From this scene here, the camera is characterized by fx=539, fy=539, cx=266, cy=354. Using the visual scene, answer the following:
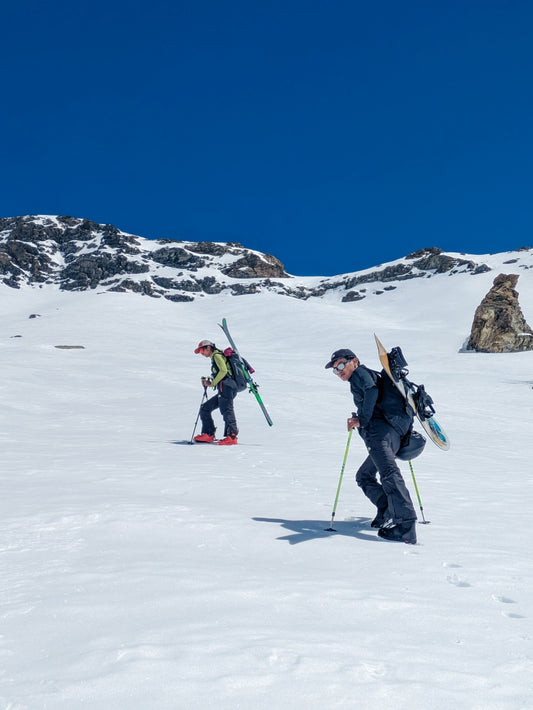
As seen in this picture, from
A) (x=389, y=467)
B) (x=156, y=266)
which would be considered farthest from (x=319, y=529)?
(x=156, y=266)

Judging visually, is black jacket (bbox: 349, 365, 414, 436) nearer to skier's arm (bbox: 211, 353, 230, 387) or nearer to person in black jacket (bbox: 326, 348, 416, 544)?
person in black jacket (bbox: 326, 348, 416, 544)

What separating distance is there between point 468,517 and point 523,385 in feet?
64.0

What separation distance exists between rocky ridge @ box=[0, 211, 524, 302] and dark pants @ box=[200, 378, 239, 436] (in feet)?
277

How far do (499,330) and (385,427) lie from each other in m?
36.5

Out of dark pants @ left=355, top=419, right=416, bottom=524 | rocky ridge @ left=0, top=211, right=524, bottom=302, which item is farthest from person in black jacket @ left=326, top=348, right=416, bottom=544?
rocky ridge @ left=0, top=211, right=524, bottom=302

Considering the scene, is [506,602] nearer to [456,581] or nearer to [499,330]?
[456,581]

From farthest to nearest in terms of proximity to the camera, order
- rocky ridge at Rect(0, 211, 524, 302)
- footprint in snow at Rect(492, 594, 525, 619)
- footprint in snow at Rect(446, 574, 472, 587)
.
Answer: rocky ridge at Rect(0, 211, 524, 302) < footprint in snow at Rect(446, 574, 472, 587) < footprint in snow at Rect(492, 594, 525, 619)

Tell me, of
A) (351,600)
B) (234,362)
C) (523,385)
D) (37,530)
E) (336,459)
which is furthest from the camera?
(523,385)

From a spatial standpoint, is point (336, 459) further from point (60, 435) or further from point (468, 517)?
point (60, 435)

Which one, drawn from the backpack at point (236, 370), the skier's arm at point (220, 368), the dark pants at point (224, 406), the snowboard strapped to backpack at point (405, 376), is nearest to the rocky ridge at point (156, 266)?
the dark pants at point (224, 406)

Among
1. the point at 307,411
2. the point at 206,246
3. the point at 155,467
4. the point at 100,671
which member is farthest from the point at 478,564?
the point at 206,246

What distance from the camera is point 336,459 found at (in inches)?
415

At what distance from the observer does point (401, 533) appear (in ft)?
17.9

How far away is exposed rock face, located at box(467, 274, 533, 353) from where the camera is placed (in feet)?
125
